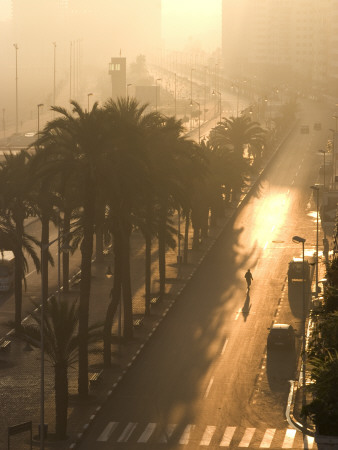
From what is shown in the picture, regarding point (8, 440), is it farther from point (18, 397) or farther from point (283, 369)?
point (283, 369)

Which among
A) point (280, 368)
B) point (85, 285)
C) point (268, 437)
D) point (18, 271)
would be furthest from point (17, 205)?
point (268, 437)

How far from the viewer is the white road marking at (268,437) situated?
56875 millimetres

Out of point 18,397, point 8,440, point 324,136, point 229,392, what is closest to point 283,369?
point 229,392

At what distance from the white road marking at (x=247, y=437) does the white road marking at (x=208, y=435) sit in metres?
1.42

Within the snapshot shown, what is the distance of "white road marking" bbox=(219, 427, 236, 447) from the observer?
→ 5716 centimetres

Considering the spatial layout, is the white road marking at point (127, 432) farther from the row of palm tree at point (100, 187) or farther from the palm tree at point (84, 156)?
the palm tree at point (84, 156)

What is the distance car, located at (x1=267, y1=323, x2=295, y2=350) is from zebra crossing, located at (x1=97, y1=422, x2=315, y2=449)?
47.5 feet

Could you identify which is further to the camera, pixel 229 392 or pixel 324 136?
pixel 324 136

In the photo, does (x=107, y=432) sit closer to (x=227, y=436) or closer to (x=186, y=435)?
(x=186, y=435)

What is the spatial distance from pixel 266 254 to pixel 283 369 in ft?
115

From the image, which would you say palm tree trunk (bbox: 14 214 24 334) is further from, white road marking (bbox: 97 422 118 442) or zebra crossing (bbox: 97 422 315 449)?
zebra crossing (bbox: 97 422 315 449)

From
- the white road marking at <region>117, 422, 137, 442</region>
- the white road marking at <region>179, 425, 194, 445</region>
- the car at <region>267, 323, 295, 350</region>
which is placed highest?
the car at <region>267, 323, 295, 350</region>

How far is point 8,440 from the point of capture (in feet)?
182

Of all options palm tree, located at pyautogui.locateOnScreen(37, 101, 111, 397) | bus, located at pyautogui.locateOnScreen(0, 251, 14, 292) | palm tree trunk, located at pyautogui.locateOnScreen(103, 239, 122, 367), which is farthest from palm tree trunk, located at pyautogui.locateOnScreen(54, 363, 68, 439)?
bus, located at pyautogui.locateOnScreen(0, 251, 14, 292)
